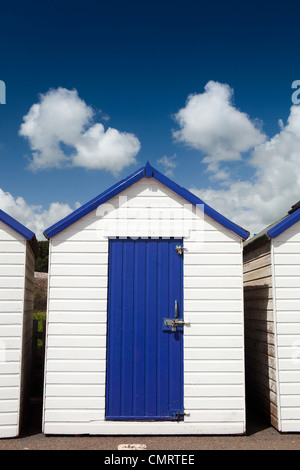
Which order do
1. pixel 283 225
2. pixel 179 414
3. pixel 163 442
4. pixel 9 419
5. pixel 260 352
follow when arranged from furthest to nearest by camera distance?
pixel 260 352, pixel 283 225, pixel 179 414, pixel 9 419, pixel 163 442

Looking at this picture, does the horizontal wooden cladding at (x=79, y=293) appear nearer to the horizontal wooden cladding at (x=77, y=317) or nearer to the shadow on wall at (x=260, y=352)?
the horizontal wooden cladding at (x=77, y=317)

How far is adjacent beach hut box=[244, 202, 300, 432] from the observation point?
5629mm

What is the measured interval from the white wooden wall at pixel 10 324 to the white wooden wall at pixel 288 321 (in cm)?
367

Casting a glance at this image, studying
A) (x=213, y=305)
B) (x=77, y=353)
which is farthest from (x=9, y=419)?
(x=213, y=305)

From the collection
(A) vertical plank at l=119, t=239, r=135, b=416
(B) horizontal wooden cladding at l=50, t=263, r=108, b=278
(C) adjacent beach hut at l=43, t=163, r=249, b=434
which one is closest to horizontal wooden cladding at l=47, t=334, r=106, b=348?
(C) adjacent beach hut at l=43, t=163, r=249, b=434

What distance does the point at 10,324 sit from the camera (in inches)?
219

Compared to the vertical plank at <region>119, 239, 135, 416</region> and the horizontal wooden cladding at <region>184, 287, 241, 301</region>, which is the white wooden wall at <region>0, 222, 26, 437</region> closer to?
the vertical plank at <region>119, 239, 135, 416</region>

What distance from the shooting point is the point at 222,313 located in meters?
5.75

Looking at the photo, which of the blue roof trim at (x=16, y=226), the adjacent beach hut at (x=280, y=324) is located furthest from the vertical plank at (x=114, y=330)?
the adjacent beach hut at (x=280, y=324)

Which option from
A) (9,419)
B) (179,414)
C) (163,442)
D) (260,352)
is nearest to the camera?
(163,442)

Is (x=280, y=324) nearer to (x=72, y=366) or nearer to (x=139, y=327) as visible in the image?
(x=139, y=327)

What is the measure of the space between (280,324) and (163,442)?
7.53 ft

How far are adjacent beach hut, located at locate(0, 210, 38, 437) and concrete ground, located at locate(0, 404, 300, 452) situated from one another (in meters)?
0.31
